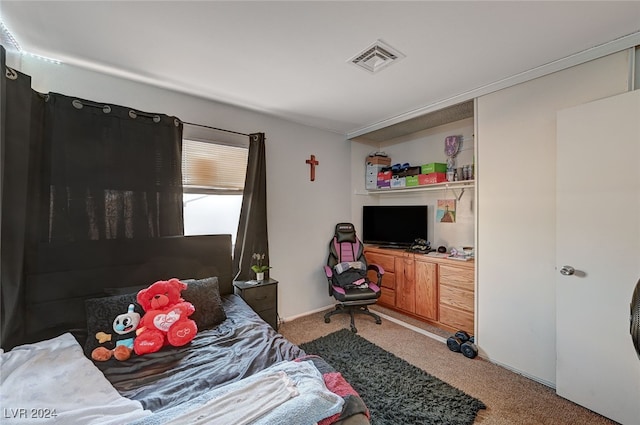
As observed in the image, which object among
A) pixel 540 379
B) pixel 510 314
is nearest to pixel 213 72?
pixel 510 314

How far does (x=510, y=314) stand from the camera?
2225 mm

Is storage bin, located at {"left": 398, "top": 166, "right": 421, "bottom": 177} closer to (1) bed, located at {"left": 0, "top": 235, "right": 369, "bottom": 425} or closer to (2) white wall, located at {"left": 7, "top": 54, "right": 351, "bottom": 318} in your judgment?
(2) white wall, located at {"left": 7, "top": 54, "right": 351, "bottom": 318}

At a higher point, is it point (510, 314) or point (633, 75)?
point (633, 75)

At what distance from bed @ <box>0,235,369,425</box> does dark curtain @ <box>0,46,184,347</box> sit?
10 cm

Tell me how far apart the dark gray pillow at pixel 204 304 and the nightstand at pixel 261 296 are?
1.45 feet

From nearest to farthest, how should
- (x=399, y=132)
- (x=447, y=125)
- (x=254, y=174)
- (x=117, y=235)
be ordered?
(x=117, y=235)
(x=254, y=174)
(x=447, y=125)
(x=399, y=132)

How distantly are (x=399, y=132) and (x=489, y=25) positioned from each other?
2.02m

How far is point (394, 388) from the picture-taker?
1.95 metres

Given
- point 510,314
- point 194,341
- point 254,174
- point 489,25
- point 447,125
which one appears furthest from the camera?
point 447,125

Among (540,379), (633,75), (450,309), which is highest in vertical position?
(633,75)

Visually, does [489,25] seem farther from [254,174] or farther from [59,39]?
[59,39]

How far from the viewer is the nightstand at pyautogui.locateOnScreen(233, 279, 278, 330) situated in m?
2.48

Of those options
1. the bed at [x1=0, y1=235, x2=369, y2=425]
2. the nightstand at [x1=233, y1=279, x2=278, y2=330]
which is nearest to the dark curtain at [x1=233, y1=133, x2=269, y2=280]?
the nightstand at [x1=233, y1=279, x2=278, y2=330]

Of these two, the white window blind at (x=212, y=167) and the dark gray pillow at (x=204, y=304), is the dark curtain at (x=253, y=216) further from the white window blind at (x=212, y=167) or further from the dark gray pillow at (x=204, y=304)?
the dark gray pillow at (x=204, y=304)
